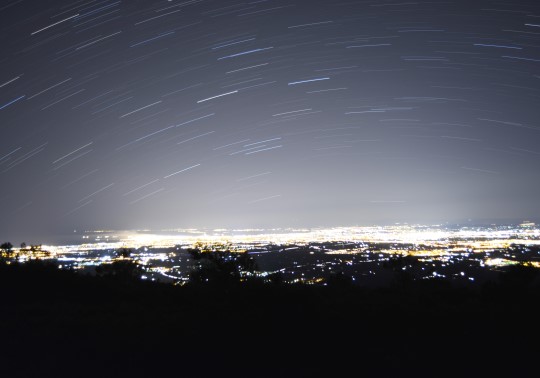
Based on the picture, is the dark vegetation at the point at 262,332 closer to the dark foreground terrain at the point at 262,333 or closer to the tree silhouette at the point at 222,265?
the dark foreground terrain at the point at 262,333

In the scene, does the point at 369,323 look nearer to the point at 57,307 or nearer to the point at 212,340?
the point at 212,340

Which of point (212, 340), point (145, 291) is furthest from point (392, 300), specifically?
point (145, 291)

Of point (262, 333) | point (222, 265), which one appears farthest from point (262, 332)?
point (222, 265)

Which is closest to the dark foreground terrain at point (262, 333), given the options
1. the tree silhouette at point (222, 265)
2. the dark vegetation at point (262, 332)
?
the dark vegetation at point (262, 332)

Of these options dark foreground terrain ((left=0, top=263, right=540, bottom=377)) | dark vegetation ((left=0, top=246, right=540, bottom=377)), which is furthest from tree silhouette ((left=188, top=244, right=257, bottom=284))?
dark foreground terrain ((left=0, top=263, right=540, bottom=377))

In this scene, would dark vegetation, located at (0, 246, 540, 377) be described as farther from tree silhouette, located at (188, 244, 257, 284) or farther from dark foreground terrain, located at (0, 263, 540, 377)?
tree silhouette, located at (188, 244, 257, 284)

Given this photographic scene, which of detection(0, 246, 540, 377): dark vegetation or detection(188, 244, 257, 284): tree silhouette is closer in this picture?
detection(0, 246, 540, 377): dark vegetation

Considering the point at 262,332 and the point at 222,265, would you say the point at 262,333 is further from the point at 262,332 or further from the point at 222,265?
the point at 222,265
